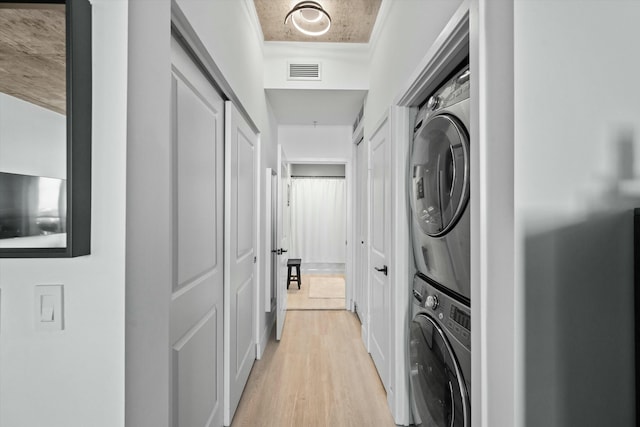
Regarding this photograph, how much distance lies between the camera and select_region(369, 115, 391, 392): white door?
2.19m

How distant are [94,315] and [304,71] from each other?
108 inches

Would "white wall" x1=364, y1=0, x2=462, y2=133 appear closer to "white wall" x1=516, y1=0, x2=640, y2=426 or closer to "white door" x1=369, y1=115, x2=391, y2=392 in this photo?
"white door" x1=369, y1=115, x2=391, y2=392

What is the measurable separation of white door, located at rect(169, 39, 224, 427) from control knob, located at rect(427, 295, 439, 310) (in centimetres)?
108

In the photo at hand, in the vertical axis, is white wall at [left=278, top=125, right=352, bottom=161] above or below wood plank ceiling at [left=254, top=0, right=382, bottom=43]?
below

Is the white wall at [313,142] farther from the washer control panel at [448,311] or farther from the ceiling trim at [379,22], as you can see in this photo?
the washer control panel at [448,311]

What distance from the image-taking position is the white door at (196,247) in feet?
4.19

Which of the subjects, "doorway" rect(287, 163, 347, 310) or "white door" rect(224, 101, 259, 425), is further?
"doorway" rect(287, 163, 347, 310)

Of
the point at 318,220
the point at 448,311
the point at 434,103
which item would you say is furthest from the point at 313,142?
the point at 448,311

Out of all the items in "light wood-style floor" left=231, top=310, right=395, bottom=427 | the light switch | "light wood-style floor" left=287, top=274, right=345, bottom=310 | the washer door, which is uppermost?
the light switch

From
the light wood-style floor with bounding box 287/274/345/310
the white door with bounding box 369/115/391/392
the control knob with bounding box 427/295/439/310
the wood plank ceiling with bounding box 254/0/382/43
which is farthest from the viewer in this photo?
the light wood-style floor with bounding box 287/274/345/310

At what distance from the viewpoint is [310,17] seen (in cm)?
241

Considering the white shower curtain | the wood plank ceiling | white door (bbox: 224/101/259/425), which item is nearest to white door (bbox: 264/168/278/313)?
white door (bbox: 224/101/259/425)

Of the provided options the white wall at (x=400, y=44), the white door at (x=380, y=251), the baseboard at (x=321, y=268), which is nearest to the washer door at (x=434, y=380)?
the white door at (x=380, y=251)

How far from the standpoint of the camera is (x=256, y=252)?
287cm
